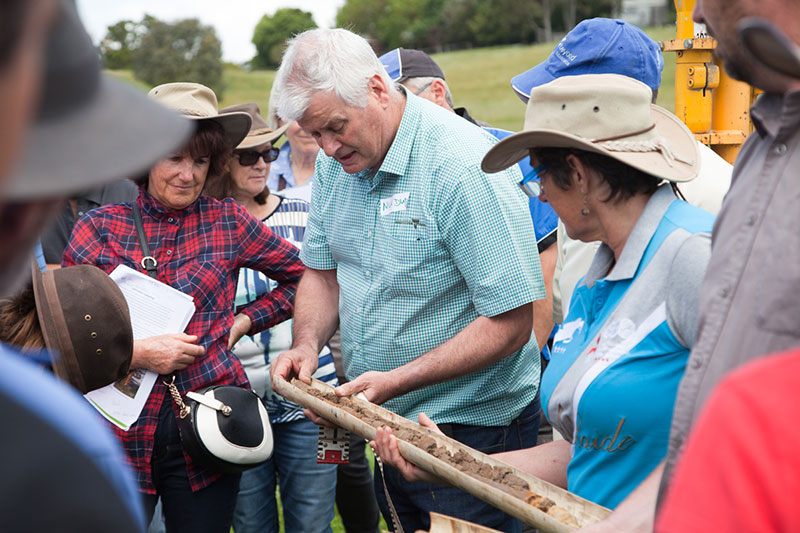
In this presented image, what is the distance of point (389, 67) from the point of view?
17.4 ft

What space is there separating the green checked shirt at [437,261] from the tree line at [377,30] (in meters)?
35.2

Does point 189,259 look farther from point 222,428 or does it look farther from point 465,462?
point 465,462

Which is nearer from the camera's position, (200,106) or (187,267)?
(187,267)

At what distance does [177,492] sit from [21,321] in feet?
3.72

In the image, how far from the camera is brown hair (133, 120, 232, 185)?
3.71 m

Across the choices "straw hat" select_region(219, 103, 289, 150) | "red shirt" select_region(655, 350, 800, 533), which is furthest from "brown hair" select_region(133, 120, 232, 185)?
"red shirt" select_region(655, 350, 800, 533)

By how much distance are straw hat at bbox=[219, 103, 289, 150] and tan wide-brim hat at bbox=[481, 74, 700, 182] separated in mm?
2429

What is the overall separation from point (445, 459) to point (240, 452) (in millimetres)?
984

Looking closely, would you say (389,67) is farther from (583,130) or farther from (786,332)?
(786,332)

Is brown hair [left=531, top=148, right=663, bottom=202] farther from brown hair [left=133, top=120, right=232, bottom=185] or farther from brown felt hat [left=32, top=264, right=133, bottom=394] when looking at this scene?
brown hair [left=133, top=120, right=232, bottom=185]

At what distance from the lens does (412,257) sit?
10.7 feet

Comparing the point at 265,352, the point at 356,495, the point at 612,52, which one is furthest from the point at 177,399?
the point at 612,52

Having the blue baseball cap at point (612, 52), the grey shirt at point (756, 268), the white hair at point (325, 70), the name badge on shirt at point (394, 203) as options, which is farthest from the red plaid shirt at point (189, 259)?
the grey shirt at point (756, 268)

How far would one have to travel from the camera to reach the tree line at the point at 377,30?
46250mm
